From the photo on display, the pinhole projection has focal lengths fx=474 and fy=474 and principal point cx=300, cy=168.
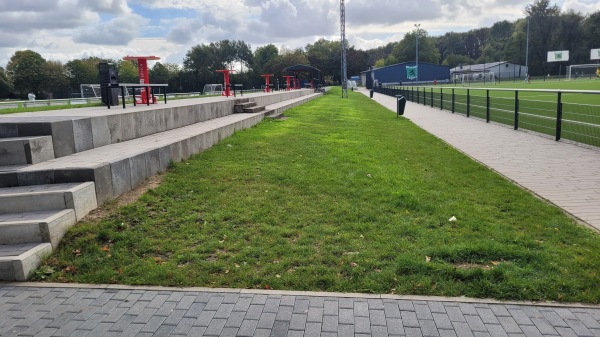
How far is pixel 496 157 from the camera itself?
10445mm

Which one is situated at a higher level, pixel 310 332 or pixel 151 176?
pixel 151 176

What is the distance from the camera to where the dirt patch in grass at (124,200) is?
5.67 m

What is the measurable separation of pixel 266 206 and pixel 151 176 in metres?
2.06

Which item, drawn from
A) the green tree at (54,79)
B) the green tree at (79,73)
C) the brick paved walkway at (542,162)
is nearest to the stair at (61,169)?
Answer: the brick paved walkway at (542,162)

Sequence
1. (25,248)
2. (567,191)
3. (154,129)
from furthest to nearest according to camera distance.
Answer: (154,129) < (567,191) < (25,248)

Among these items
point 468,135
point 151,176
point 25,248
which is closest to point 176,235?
point 25,248

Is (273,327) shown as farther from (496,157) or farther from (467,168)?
(496,157)

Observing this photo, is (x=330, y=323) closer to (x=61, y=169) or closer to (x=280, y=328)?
(x=280, y=328)

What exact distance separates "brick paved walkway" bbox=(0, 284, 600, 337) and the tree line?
46.5 metres

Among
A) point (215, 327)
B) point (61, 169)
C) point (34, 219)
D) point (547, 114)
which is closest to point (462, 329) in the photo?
point (215, 327)

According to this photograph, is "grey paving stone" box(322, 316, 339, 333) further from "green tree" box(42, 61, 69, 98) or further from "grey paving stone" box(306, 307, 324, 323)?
"green tree" box(42, 61, 69, 98)

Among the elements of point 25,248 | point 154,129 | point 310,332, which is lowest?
point 310,332

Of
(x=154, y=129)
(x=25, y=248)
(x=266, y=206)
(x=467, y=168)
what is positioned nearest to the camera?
(x=25, y=248)

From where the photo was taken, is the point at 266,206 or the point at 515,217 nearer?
the point at 515,217
